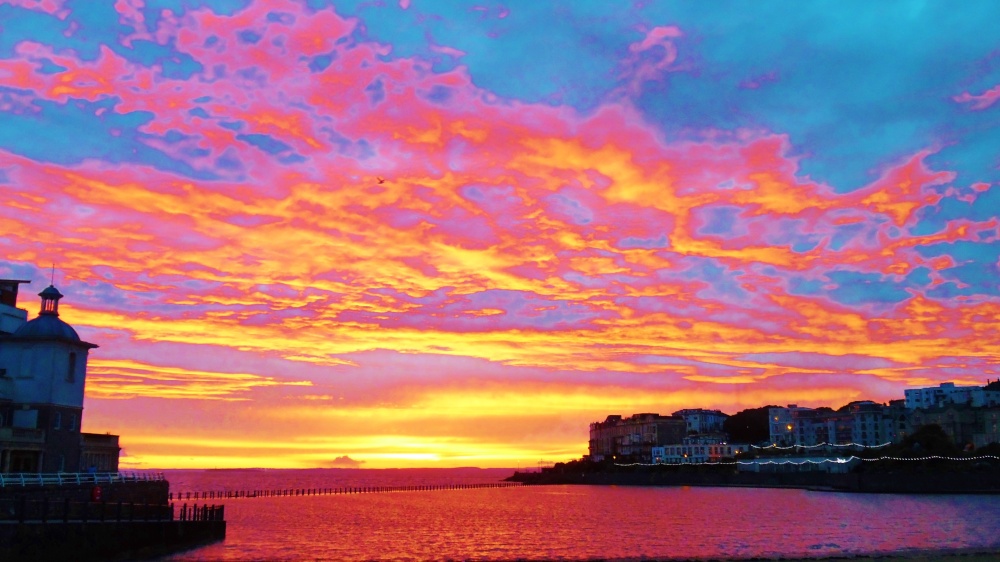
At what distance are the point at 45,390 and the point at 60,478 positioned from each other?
42.5ft

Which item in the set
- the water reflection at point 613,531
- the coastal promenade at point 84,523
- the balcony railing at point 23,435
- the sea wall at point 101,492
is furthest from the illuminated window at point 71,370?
the water reflection at point 613,531

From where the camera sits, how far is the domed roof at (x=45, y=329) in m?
65.9

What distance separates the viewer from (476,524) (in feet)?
320

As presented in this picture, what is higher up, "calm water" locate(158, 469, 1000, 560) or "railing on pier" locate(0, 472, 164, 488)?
"railing on pier" locate(0, 472, 164, 488)

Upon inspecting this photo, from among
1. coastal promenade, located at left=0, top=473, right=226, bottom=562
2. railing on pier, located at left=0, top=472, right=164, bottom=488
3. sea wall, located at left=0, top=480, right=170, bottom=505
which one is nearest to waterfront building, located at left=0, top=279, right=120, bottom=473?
railing on pier, located at left=0, top=472, right=164, bottom=488

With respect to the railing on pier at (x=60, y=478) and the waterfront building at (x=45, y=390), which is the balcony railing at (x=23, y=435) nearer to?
the waterfront building at (x=45, y=390)

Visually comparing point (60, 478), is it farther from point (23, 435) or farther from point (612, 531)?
point (612, 531)

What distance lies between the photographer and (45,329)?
Answer: 66.3m

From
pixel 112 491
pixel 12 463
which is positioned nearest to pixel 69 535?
pixel 112 491

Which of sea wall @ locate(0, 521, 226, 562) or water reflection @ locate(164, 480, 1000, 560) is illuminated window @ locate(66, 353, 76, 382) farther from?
water reflection @ locate(164, 480, 1000, 560)

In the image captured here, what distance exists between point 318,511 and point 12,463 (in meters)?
66.2

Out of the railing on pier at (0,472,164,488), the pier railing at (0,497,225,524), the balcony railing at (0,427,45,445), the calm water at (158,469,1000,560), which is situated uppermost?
the balcony railing at (0,427,45,445)

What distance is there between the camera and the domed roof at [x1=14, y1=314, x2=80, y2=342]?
65875 millimetres

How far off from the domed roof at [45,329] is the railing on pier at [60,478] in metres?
11.0
